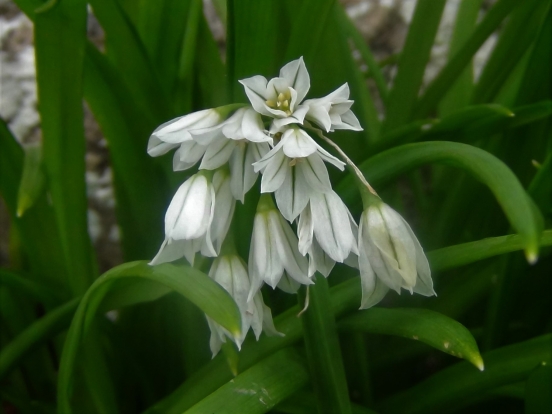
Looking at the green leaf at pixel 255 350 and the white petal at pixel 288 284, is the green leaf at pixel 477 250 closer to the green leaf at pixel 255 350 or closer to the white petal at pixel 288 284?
the green leaf at pixel 255 350

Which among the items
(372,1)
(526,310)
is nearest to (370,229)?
(526,310)

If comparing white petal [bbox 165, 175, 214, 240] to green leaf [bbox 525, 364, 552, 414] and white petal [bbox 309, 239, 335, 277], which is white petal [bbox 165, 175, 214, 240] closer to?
white petal [bbox 309, 239, 335, 277]

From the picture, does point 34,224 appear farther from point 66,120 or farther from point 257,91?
point 257,91

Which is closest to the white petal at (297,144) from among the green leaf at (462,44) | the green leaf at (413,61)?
the green leaf at (413,61)

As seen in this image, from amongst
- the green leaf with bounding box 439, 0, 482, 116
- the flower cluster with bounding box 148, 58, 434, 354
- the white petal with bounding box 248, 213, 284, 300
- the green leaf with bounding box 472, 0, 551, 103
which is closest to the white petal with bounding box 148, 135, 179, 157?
the flower cluster with bounding box 148, 58, 434, 354

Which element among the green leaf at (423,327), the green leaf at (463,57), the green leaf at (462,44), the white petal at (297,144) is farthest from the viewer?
the green leaf at (462,44)

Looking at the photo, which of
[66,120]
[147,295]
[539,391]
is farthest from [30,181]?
[539,391]
